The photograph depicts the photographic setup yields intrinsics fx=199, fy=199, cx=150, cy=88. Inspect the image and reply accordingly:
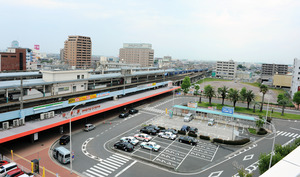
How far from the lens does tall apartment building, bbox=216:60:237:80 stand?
14480cm

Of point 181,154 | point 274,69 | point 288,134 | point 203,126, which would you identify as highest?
point 274,69

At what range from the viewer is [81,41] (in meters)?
128

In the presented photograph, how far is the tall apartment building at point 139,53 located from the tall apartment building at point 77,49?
126 feet

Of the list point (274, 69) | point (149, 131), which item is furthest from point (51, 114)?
point (274, 69)

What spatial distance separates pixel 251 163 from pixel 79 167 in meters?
20.9

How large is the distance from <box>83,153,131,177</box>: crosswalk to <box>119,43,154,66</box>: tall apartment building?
145 metres

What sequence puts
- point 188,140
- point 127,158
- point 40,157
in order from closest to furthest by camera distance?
point 40,157
point 127,158
point 188,140

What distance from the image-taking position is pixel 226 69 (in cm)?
14800

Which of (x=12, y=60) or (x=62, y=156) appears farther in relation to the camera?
(x=12, y=60)

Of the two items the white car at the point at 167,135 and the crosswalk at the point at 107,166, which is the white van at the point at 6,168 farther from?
the white car at the point at 167,135

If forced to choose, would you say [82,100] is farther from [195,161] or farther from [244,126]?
[244,126]

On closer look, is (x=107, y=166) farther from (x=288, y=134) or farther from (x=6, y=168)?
(x=288, y=134)

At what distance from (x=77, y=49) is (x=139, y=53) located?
57684 mm

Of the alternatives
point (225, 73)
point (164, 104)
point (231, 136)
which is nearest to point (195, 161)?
point (231, 136)
